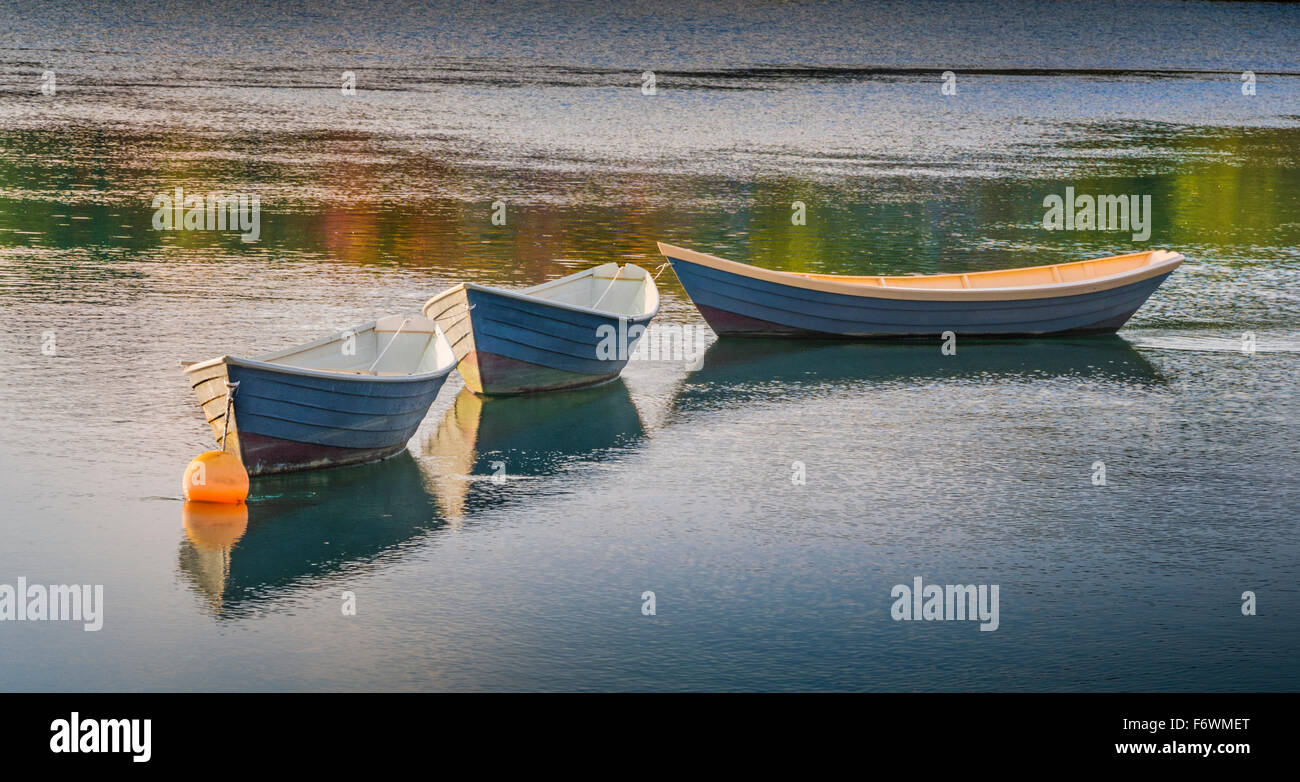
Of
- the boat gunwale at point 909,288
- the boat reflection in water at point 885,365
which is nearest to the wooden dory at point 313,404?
the boat reflection in water at point 885,365

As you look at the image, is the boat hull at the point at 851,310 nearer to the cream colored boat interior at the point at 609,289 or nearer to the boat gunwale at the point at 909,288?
the boat gunwale at the point at 909,288

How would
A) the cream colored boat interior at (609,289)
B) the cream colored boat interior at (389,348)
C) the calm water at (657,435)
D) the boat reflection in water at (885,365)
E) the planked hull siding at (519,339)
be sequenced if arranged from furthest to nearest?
the cream colored boat interior at (609,289)
the boat reflection in water at (885,365)
the planked hull siding at (519,339)
the cream colored boat interior at (389,348)
the calm water at (657,435)

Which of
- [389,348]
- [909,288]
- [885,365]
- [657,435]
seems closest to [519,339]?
[389,348]

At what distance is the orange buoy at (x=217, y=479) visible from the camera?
41.7ft

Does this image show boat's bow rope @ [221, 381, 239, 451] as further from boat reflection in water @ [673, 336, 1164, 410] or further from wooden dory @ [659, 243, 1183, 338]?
wooden dory @ [659, 243, 1183, 338]

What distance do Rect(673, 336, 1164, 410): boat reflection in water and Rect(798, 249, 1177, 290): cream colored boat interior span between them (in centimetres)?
87

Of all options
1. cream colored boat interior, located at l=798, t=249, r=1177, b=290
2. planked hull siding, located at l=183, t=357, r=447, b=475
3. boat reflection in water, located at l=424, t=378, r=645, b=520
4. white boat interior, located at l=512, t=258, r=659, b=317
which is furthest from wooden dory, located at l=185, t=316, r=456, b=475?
cream colored boat interior, located at l=798, t=249, r=1177, b=290

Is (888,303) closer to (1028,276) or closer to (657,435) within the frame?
(1028,276)

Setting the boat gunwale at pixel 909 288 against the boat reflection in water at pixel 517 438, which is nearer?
the boat reflection in water at pixel 517 438

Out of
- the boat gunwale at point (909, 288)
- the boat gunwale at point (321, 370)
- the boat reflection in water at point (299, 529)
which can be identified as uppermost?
the boat gunwale at point (909, 288)

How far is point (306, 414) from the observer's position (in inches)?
523

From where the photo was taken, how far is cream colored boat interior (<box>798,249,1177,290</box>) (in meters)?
19.9

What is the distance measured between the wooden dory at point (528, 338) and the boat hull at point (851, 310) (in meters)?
1.56
